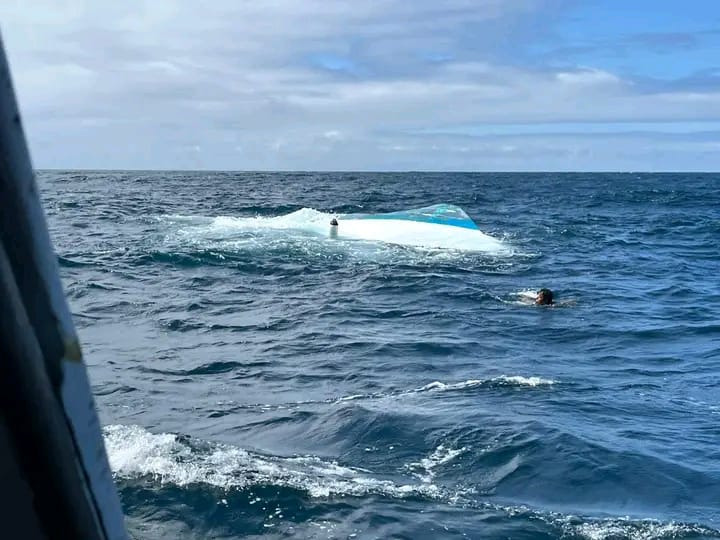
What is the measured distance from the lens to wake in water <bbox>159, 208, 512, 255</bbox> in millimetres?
30484

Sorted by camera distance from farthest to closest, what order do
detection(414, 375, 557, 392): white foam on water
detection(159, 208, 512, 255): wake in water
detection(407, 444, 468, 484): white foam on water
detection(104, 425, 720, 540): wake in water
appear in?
detection(159, 208, 512, 255): wake in water → detection(414, 375, 557, 392): white foam on water → detection(407, 444, 468, 484): white foam on water → detection(104, 425, 720, 540): wake in water

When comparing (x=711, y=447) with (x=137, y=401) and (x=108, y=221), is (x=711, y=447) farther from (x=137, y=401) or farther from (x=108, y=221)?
(x=108, y=221)

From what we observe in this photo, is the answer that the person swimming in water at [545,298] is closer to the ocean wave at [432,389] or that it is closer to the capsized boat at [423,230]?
the ocean wave at [432,389]

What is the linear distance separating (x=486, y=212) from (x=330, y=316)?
112 feet

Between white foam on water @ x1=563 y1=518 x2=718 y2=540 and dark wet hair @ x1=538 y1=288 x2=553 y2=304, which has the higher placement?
dark wet hair @ x1=538 y1=288 x2=553 y2=304

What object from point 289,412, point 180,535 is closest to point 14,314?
point 180,535

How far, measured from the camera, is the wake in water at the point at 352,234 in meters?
30.5

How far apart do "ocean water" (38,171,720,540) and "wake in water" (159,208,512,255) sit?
61.2 inches

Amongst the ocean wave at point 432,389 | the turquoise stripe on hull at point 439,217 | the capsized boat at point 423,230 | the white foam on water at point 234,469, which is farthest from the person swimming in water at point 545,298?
the turquoise stripe on hull at point 439,217

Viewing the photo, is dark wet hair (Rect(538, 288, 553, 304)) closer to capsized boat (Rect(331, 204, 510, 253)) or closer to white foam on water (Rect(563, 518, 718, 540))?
capsized boat (Rect(331, 204, 510, 253))

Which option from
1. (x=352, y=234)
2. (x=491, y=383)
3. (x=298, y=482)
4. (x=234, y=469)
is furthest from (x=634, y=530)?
(x=352, y=234)

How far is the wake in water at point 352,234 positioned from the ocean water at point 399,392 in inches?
61.2

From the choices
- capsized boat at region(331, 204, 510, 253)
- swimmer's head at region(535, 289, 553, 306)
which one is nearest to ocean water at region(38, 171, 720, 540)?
swimmer's head at region(535, 289, 553, 306)

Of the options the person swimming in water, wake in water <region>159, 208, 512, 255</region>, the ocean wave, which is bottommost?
the ocean wave
